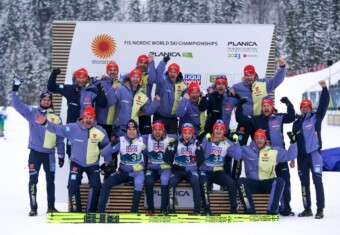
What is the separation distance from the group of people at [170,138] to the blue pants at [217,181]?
0.05ft

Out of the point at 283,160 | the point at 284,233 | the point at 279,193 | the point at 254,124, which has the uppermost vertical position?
the point at 254,124

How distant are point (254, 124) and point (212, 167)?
1014 millimetres

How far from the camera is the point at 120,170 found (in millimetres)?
8078

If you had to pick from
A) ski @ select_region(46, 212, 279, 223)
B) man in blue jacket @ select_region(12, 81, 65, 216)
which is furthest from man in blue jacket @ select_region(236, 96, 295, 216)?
man in blue jacket @ select_region(12, 81, 65, 216)

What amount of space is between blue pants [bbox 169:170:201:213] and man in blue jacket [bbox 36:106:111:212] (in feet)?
3.45

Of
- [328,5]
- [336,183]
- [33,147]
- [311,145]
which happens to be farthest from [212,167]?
[328,5]

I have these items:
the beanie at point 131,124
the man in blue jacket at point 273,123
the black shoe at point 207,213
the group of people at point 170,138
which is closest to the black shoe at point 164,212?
the group of people at point 170,138

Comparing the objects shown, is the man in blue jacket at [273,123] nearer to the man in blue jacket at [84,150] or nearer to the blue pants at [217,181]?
the blue pants at [217,181]

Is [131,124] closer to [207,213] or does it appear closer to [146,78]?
[146,78]

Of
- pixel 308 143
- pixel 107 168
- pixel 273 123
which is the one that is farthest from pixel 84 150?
pixel 308 143

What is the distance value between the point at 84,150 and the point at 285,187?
3.19 meters

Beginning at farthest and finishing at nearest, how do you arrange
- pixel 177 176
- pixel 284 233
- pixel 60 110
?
pixel 60 110 < pixel 177 176 < pixel 284 233

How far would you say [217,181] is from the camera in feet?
26.6

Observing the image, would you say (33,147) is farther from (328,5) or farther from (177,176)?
(328,5)
